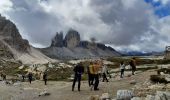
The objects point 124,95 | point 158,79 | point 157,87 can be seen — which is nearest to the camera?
point 124,95

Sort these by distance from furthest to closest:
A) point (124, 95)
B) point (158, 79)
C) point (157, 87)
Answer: point (158, 79) → point (157, 87) → point (124, 95)

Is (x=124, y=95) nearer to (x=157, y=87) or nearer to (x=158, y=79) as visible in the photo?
(x=157, y=87)

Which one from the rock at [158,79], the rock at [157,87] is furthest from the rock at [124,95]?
the rock at [158,79]

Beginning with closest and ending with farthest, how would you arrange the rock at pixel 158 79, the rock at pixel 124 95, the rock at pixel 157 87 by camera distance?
1. the rock at pixel 124 95
2. the rock at pixel 157 87
3. the rock at pixel 158 79

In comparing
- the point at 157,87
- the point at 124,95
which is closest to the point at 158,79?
the point at 157,87

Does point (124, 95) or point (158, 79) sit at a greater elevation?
point (158, 79)

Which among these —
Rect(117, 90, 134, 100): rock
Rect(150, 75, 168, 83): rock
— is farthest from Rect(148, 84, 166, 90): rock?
Rect(117, 90, 134, 100): rock

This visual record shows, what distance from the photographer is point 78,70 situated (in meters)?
42.2

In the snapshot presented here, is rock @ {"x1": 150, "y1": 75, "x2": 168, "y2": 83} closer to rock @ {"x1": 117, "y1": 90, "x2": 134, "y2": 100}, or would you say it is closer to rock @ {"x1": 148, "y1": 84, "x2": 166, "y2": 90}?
rock @ {"x1": 148, "y1": 84, "x2": 166, "y2": 90}

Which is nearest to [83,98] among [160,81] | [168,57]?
[160,81]

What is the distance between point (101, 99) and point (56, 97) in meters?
7.24

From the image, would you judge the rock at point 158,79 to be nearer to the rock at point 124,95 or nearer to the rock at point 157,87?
the rock at point 157,87

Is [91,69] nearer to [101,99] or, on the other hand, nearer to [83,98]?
[83,98]

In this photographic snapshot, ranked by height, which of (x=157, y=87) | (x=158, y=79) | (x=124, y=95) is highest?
(x=158, y=79)
